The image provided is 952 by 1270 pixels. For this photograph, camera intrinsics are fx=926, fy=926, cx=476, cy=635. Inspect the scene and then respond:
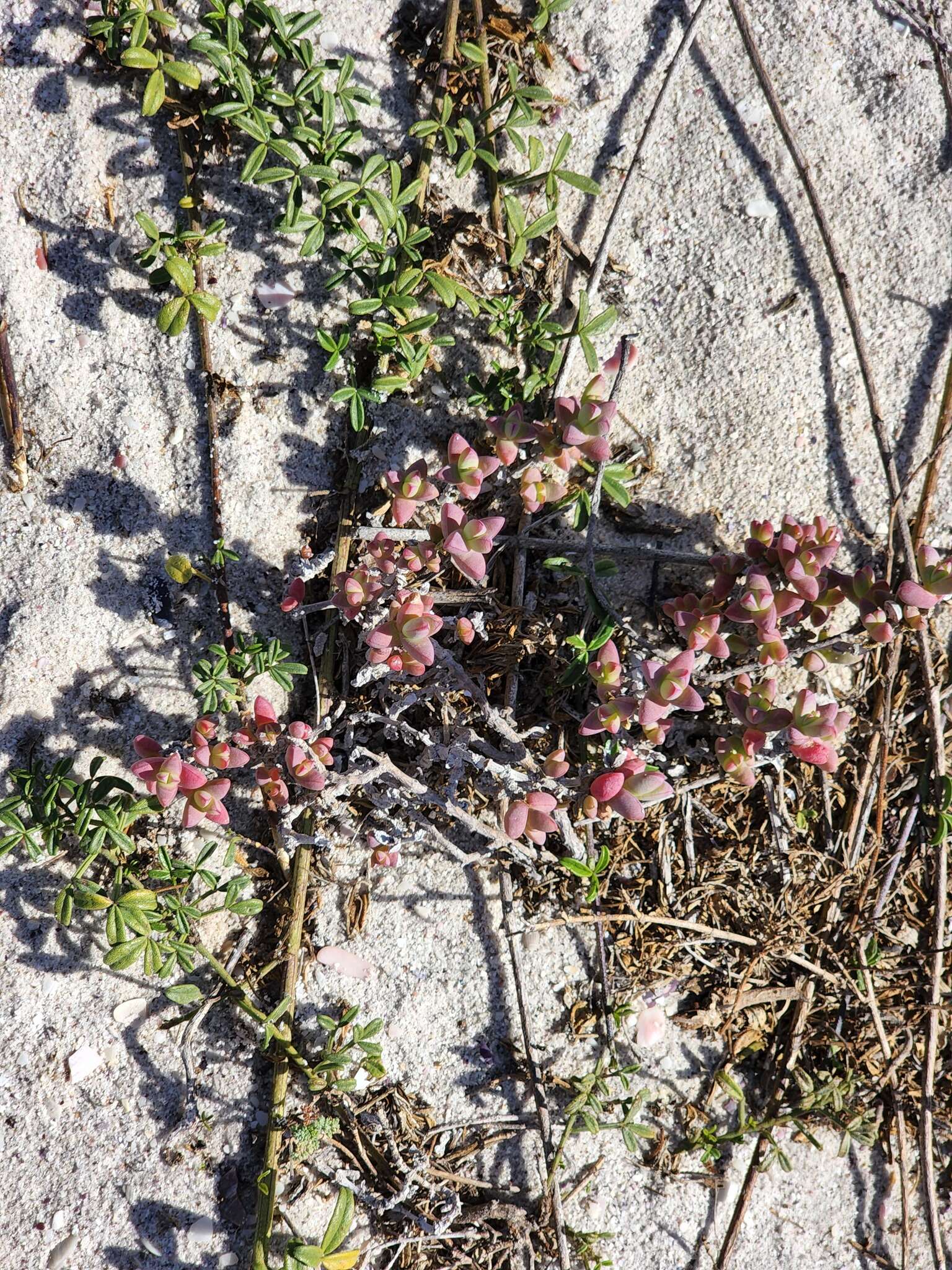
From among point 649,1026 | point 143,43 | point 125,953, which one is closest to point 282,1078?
point 125,953

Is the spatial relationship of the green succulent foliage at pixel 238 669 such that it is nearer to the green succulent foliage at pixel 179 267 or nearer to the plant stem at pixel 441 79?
the green succulent foliage at pixel 179 267

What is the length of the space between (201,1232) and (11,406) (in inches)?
90.4

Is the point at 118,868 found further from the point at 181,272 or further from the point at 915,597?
the point at 915,597

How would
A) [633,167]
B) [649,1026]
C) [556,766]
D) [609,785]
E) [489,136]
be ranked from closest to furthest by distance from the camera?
[609,785] < [556,766] < [489,136] < [633,167] < [649,1026]

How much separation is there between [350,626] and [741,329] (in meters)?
1.40

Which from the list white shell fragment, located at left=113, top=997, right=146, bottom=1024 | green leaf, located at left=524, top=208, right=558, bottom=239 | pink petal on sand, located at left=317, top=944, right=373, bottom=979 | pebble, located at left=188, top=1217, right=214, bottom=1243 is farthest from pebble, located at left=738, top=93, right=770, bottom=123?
pebble, located at left=188, top=1217, right=214, bottom=1243

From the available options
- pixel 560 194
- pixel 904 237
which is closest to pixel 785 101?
pixel 904 237

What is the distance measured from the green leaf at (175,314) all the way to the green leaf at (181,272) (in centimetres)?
3

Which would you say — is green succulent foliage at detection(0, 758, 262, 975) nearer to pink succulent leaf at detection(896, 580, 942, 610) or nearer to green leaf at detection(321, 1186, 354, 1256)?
green leaf at detection(321, 1186, 354, 1256)

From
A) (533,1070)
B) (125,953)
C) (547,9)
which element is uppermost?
(547,9)

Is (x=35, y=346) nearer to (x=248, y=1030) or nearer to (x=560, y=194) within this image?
(x=560, y=194)

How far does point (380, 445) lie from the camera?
259cm

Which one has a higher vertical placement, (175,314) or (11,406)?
(175,314)

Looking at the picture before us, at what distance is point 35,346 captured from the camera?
2.49 meters
